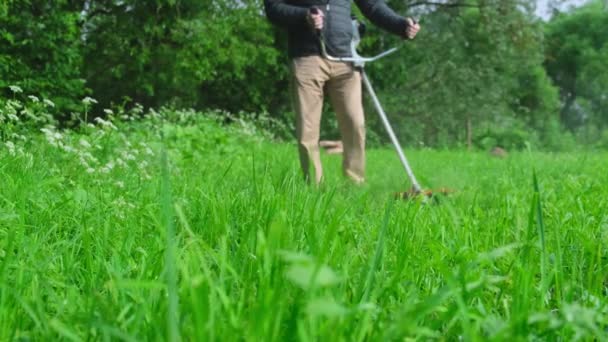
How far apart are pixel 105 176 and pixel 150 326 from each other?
2.25m

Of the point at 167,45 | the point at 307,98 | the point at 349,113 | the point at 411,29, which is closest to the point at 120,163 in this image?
the point at 307,98

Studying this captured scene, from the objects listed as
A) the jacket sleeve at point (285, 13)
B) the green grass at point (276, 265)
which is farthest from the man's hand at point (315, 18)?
the green grass at point (276, 265)

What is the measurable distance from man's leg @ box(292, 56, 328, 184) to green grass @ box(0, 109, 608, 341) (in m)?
1.49

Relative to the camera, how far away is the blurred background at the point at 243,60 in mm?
11266

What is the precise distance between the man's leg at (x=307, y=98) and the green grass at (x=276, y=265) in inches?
58.7

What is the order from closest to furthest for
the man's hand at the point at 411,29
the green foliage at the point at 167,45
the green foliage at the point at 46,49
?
A: the man's hand at the point at 411,29 → the green foliage at the point at 46,49 → the green foliage at the point at 167,45

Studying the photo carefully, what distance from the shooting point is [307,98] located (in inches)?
188

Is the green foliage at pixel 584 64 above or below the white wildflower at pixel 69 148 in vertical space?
above

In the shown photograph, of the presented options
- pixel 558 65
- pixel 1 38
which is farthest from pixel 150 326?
pixel 558 65

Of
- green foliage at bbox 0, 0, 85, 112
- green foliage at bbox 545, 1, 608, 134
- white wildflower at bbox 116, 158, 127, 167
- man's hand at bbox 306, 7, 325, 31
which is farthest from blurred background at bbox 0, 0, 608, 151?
green foliage at bbox 545, 1, 608, 134

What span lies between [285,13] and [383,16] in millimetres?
933

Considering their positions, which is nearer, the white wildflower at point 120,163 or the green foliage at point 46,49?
the white wildflower at point 120,163

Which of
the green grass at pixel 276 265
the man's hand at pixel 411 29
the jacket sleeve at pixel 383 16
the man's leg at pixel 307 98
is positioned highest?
the jacket sleeve at pixel 383 16

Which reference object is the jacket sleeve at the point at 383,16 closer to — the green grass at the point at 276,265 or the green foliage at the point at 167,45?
the green grass at the point at 276,265
